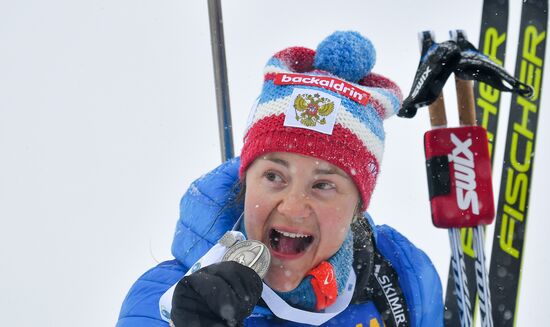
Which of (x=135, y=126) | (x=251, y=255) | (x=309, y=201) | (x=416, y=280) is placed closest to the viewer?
(x=251, y=255)

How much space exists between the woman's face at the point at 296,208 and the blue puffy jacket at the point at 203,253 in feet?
0.43

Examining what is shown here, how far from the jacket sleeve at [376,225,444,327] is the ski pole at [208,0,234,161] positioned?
2.69ft

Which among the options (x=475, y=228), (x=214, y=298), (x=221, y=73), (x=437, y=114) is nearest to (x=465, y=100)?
(x=437, y=114)

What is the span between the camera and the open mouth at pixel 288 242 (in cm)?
130

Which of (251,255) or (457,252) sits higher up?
(251,255)

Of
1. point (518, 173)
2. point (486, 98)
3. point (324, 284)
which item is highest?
point (486, 98)

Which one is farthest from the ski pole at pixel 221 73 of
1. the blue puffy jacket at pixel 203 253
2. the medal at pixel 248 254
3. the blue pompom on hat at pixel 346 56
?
the medal at pixel 248 254

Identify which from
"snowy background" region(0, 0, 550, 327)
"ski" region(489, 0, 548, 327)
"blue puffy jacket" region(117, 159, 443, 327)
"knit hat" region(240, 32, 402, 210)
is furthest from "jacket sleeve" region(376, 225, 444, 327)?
"ski" region(489, 0, 548, 327)

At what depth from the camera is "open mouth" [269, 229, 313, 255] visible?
130cm

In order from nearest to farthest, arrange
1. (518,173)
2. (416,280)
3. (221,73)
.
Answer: (416,280) < (221,73) < (518,173)

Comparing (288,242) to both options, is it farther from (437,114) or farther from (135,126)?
(135,126)

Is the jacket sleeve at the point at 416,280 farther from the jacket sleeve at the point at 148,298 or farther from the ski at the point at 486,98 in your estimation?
the ski at the point at 486,98

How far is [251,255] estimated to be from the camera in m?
1.11

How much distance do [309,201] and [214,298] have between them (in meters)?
0.32
